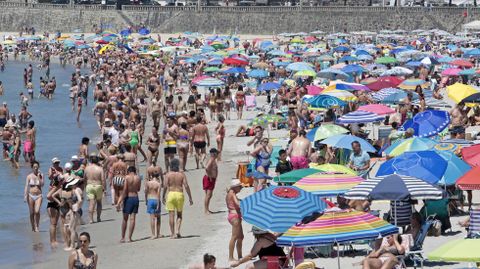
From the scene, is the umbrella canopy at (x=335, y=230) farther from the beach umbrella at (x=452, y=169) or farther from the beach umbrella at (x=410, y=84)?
the beach umbrella at (x=410, y=84)

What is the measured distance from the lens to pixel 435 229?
13.7 meters

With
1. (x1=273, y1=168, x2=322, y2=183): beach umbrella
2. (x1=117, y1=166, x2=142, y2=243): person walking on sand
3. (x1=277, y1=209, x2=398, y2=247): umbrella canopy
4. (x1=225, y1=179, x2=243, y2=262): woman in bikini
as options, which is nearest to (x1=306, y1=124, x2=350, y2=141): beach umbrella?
(x1=273, y1=168, x2=322, y2=183): beach umbrella

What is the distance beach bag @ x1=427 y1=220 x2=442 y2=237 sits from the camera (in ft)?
44.8

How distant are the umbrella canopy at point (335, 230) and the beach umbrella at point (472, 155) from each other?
3.52m

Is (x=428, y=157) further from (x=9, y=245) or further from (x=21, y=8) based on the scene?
(x=21, y=8)

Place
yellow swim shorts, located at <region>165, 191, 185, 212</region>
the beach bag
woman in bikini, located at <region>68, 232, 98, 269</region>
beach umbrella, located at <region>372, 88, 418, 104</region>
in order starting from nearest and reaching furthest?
1. woman in bikini, located at <region>68, 232, 98, 269</region>
2. the beach bag
3. yellow swim shorts, located at <region>165, 191, 185, 212</region>
4. beach umbrella, located at <region>372, 88, 418, 104</region>

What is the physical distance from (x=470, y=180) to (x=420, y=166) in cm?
104

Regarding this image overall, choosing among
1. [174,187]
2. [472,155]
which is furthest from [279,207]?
[472,155]

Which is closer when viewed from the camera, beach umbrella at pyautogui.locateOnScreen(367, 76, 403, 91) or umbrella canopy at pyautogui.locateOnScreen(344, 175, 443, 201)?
umbrella canopy at pyautogui.locateOnScreen(344, 175, 443, 201)

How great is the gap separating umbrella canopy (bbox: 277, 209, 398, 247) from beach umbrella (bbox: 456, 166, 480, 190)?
6.25ft

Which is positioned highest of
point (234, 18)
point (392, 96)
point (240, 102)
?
point (392, 96)

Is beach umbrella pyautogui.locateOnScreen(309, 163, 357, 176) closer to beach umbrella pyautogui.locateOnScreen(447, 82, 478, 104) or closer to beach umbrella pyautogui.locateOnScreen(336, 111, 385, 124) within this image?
beach umbrella pyautogui.locateOnScreen(336, 111, 385, 124)

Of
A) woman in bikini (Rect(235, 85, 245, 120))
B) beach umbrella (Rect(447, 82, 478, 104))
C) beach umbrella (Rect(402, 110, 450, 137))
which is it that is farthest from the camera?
woman in bikini (Rect(235, 85, 245, 120))

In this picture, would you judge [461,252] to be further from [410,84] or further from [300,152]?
[410,84]
